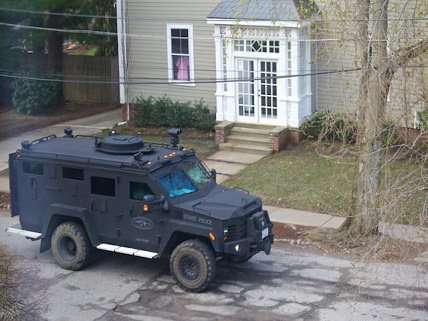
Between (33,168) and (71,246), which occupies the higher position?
(33,168)

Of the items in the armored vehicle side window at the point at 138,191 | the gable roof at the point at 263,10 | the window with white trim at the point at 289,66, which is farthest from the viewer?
the window with white trim at the point at 289,66

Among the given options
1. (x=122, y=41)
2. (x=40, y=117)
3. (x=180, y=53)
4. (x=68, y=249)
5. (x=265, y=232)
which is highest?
(x=122, y=41)

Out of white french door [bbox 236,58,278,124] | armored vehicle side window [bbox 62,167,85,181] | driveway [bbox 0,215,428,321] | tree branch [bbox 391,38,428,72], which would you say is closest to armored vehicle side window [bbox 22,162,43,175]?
armored vehicle side window [bbox 62,167,85,181]

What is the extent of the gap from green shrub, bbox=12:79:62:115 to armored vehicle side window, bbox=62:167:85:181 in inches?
575

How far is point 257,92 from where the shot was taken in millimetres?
24031

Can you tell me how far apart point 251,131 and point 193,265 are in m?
10.3

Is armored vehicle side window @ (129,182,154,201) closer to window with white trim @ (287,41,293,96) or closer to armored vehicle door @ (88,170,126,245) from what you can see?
armored vehicle door @ (88,170,126,245)

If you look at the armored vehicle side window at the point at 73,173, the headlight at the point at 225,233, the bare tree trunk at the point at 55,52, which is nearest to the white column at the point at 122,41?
the bare tree trunk at the point at 55,52

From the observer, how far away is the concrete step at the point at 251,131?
77.0ft

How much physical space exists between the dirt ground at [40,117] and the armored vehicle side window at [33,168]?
11235mm

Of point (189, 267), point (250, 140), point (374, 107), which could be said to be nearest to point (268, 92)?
point (250, 140)

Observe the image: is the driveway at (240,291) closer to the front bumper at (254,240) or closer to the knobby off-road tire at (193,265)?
the knobby off-road tire at (193,265)

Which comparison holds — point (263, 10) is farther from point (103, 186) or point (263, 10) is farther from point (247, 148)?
point (103, 186)

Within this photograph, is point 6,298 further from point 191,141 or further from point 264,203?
point 191,141
